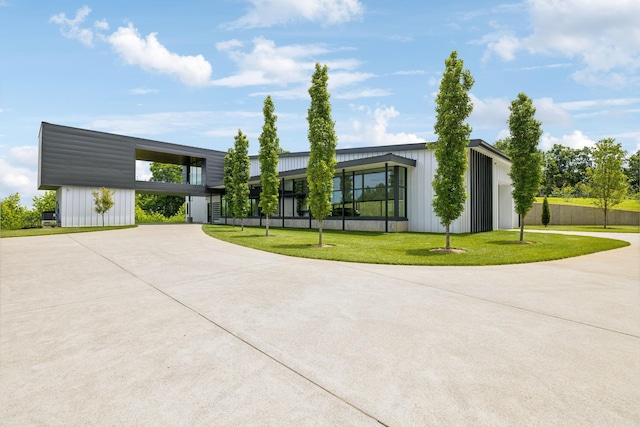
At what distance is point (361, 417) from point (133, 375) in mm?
2274

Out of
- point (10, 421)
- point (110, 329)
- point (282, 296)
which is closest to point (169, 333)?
point (110, 329)

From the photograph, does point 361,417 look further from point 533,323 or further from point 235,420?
point 533,323

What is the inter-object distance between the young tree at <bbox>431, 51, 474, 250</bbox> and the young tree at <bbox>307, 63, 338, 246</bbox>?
4.53 m

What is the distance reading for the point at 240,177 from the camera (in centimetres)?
2364

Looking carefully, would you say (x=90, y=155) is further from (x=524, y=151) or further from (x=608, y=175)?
(x=608, y=175)

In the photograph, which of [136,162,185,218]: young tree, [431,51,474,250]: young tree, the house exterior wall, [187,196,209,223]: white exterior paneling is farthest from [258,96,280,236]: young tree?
[136,162,185,218]: young tree

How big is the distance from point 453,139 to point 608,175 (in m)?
28.5

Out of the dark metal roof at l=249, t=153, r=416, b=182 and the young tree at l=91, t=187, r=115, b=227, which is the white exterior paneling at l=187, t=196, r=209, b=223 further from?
the dark metal roof at l=249, t=153, r=416, b=182

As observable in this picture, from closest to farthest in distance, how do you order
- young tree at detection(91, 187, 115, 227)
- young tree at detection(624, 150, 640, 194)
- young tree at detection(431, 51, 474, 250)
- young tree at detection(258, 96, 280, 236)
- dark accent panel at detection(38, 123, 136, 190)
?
young tree at detection(431, 51, 474, 250) → young tree at detection(258, 96, 280, 236) → dark accent panel at detection(38, 123, 136, 190) → young tree at detection(91, 187, 115, 227) → young tree at detection(624, 150, 640, 194)

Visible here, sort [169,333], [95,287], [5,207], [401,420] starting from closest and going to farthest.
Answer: [401,420] → [169,333] → [95,287] → [5,207]

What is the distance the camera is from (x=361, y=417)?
2.54m

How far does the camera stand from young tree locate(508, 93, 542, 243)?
1555 cm

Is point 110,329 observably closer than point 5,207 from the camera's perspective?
Yes

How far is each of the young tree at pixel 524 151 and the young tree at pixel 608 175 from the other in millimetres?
21340
